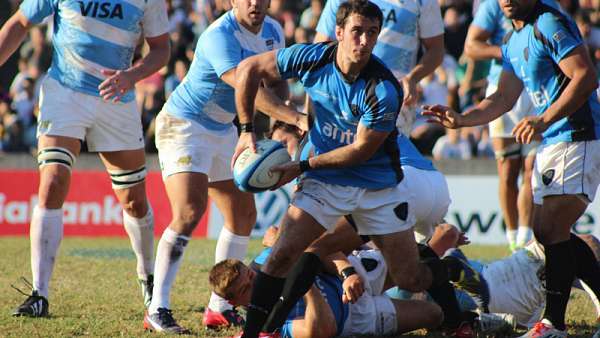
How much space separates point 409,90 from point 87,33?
2570mm

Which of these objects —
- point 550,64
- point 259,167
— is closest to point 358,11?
point 259,167

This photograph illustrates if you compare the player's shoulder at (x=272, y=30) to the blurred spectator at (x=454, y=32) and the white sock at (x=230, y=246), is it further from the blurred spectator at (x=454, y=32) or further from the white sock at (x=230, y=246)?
the blurred spectator at (x=454, y=32)

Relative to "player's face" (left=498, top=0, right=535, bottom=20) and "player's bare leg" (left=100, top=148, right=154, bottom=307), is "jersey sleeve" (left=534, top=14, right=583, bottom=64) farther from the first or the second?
"player's bare leg" (left=100, top=148, right=154, bottom=307)

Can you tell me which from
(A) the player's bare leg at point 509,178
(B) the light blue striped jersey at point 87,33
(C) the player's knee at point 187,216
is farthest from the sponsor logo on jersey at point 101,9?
(A) the player's bare leg at point 509,178

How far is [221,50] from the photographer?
6.88m

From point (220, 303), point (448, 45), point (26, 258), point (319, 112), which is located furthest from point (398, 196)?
point (448, 45)

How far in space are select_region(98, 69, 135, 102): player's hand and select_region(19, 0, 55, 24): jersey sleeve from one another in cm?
63

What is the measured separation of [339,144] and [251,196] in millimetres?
1700

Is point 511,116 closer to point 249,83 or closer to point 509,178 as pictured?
point 509,178

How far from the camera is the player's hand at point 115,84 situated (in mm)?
7209

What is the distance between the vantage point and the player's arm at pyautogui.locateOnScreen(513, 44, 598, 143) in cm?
604

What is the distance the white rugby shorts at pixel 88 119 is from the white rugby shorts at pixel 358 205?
2073 mm

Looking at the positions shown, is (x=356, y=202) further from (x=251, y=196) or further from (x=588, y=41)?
(x=588, y=41)

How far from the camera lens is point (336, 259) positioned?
20.8ft
